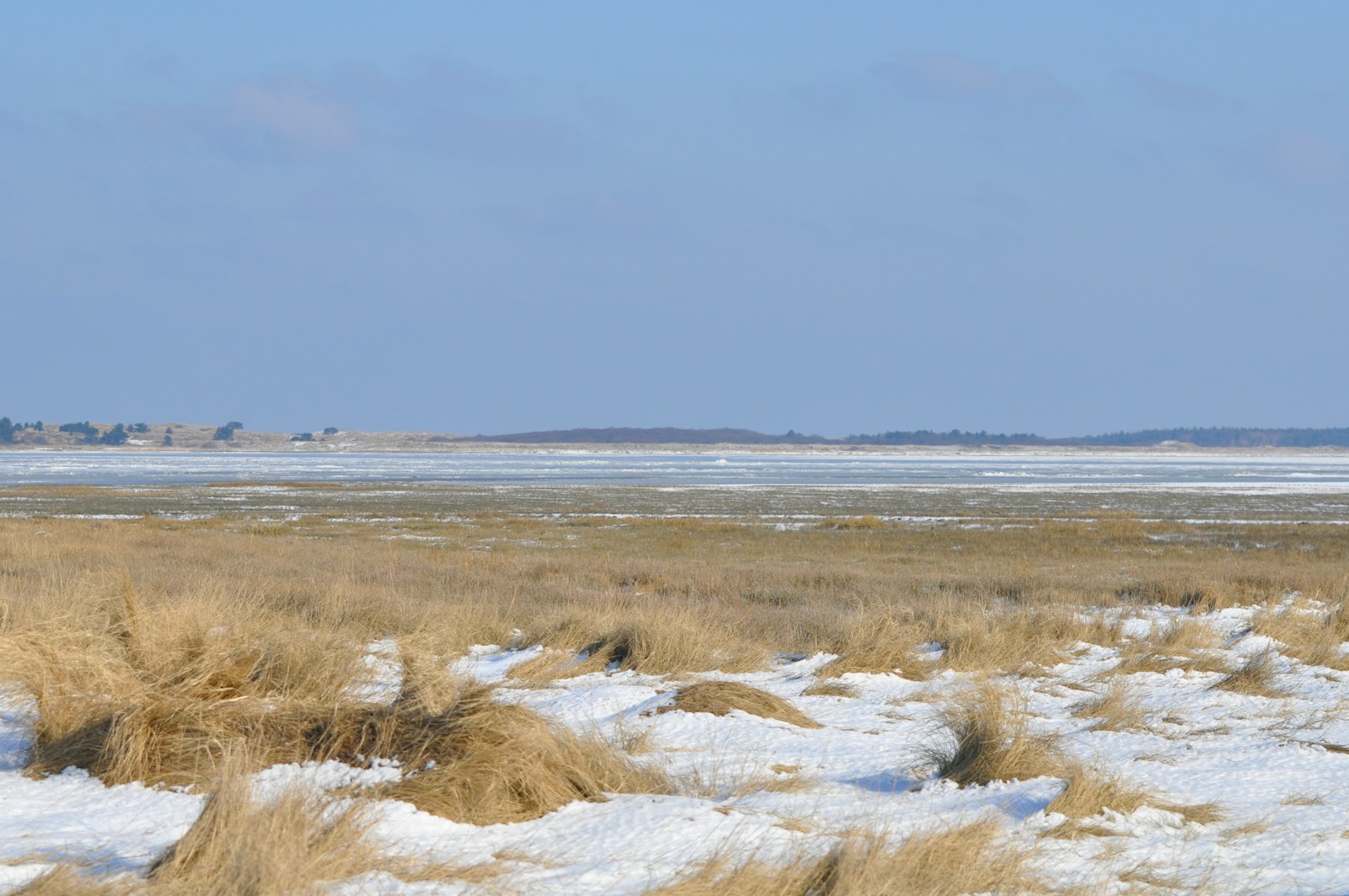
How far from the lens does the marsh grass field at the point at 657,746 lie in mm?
4098

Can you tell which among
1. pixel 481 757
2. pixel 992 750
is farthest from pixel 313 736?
pixel 992 750

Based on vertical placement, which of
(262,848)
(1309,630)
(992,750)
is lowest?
(1309,630)

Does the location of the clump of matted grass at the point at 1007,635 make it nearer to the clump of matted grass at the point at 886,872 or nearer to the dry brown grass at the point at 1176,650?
the dry brown grass at the point at 1176,650

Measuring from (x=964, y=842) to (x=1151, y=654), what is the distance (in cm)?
647

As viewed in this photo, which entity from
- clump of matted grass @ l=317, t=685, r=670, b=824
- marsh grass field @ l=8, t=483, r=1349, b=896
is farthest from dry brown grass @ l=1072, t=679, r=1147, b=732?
clump of matted grass @ l=317, t=685, r=670, b=824

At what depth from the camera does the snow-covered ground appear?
426 centimetres

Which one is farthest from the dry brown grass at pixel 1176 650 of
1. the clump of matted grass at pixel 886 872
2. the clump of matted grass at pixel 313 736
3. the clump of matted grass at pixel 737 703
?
Answer: the clump of matted grass at pixel 313 736

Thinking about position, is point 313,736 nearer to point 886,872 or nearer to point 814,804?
point 814,804

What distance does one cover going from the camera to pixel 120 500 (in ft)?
160

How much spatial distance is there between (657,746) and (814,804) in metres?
1.22

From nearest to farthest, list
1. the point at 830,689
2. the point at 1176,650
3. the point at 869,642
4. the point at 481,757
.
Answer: the point at 481,757 < the point at 830,689 < the point at 869,642 < the point at 1176,650

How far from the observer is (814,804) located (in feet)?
17.0

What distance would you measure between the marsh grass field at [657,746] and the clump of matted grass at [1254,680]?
40mm

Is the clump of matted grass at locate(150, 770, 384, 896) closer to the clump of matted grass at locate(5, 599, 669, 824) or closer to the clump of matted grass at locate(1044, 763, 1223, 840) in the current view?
the clump of matted grass at locate(5, 599, 669, 824)
